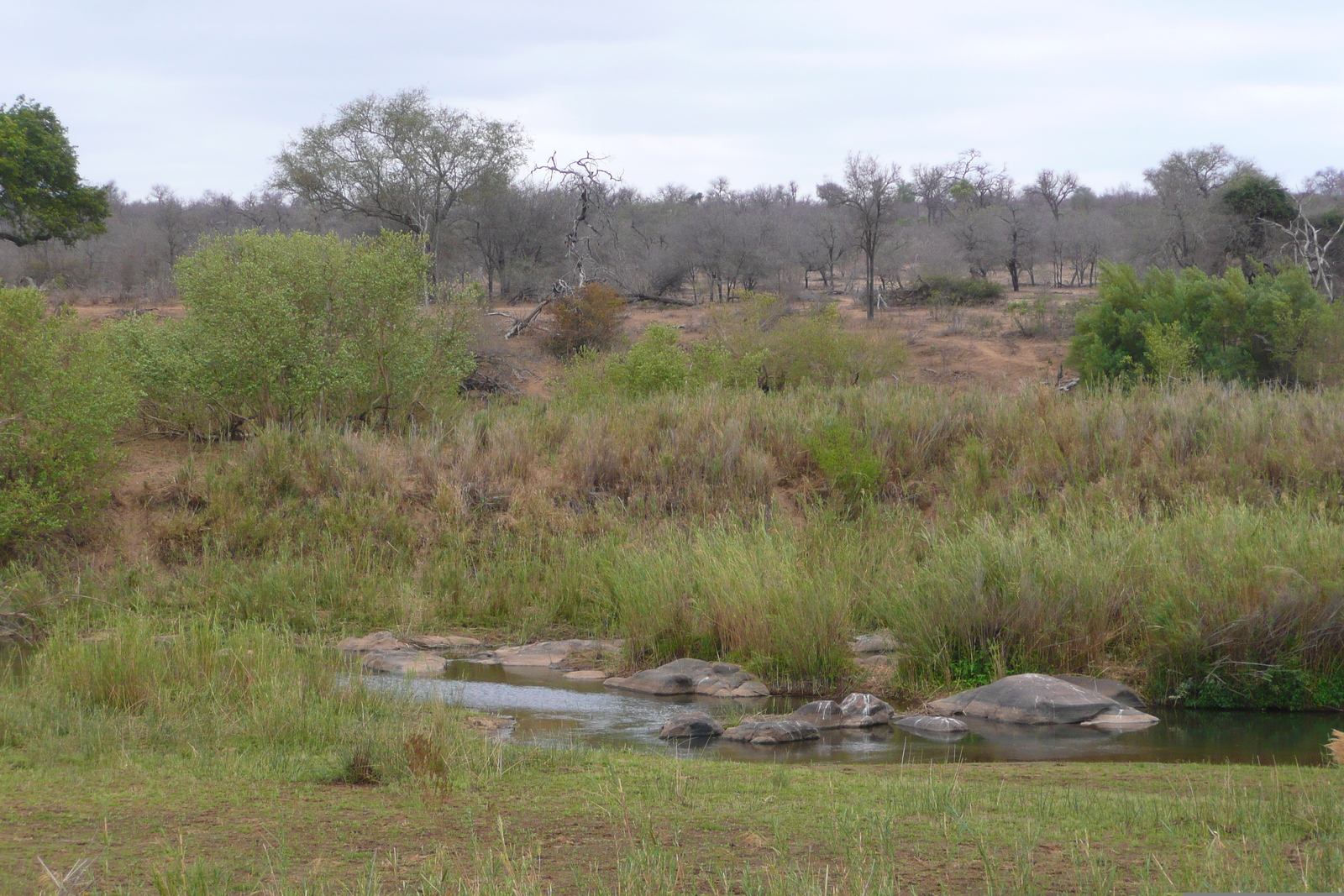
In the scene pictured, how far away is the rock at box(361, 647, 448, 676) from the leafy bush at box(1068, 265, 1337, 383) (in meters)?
19.2

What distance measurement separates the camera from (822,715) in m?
8.70

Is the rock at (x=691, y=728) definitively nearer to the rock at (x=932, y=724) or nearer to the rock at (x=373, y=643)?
the rock at (x=932, y=724)

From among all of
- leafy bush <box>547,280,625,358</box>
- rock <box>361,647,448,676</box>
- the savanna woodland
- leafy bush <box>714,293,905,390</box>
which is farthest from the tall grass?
leafy bush <box>547,280,625,358</box>

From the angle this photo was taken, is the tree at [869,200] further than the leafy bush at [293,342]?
Yes

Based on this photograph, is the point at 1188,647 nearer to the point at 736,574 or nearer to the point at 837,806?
the point at 736,574

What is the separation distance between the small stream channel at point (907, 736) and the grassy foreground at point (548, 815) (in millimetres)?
712

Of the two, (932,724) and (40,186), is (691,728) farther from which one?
(40,186)

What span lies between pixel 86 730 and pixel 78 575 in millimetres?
6975

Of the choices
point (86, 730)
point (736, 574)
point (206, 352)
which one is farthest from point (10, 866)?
point (206, 352)

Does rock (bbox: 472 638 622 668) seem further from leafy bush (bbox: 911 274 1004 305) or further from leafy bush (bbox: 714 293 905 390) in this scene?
leafy bush (bbox: 911 274 1004 305)

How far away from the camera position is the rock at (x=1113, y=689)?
9070 mm

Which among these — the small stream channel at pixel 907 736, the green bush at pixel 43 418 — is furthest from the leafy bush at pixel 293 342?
the small stream channel at pixel 907 736

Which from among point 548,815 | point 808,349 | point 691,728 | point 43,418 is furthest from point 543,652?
point 808,349

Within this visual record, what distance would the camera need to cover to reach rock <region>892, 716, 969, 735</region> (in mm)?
8422
